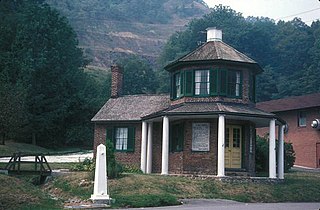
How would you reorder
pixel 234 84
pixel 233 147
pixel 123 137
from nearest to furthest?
1. pixel 233 147
2. pixel 234 84
3. pixel 123 137

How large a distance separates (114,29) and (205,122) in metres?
144

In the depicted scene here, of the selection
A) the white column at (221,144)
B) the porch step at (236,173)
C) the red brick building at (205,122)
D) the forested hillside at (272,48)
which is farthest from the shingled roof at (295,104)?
the forested hillside at (272,48)

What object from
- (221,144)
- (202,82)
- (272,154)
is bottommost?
(272,154)

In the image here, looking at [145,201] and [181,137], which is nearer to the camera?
[145,201]

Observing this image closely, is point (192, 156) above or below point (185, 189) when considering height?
above

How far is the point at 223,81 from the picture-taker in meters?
30.4

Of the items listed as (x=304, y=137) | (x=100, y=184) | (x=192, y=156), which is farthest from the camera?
(x=304, y=137)

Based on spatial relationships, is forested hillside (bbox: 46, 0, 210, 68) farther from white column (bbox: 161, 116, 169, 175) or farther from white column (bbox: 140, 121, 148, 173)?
white column (bbox: 161, 116, 169, 175)

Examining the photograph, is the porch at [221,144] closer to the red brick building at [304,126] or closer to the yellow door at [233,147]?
A: the yellow door at [233,147]

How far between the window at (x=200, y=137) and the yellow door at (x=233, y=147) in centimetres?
117

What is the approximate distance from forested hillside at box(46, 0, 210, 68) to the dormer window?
320 feet

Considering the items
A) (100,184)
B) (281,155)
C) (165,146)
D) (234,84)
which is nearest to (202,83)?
(234,84)

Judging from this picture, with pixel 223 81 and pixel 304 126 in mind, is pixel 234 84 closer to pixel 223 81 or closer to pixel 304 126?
pixel 223 81

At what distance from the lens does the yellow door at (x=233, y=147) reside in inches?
1185
